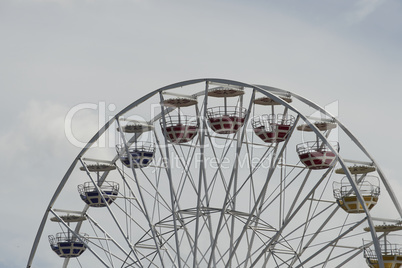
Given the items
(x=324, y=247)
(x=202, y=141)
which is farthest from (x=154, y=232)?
(x=324, y=247)

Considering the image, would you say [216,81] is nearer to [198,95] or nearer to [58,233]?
[198,95]

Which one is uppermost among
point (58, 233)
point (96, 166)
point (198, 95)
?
point (198, 95)

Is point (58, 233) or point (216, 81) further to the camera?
point (58, 233)

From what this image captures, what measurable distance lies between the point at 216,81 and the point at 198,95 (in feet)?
16.0

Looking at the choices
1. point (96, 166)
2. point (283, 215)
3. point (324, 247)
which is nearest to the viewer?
point (324, 247)

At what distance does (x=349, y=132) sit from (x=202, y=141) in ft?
24.4

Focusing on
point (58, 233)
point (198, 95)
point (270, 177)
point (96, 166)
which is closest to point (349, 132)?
point (270, 177)

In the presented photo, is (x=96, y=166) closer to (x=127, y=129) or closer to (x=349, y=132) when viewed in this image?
(x=127, y=129)

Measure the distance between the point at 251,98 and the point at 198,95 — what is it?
5.34 m

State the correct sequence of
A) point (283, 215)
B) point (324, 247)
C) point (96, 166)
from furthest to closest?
point (96, 166), point (283, 215), point (324, 247)

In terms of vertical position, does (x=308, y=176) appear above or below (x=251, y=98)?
below

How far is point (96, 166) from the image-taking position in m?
60.9

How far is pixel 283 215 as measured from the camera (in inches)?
2172

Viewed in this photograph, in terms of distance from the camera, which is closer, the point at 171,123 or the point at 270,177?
the point at 270,177
